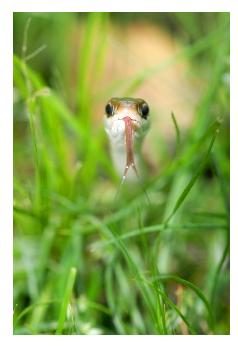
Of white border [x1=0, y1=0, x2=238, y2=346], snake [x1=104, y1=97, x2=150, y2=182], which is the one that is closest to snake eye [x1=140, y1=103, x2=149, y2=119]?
snake [x1=104, y1=97, x2=150, y2=182]

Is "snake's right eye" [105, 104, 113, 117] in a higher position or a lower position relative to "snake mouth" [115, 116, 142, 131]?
higher

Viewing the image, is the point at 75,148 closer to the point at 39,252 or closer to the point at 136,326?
the point at 39,252

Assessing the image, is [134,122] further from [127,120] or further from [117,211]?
[117,211]

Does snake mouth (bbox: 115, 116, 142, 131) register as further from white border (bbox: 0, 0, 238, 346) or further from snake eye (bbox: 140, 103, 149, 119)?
white border (bbox: 0, 0, 238, 346)

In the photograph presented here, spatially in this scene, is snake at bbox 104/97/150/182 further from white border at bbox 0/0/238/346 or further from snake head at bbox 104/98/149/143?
white border at bbox 0/0/238/346
